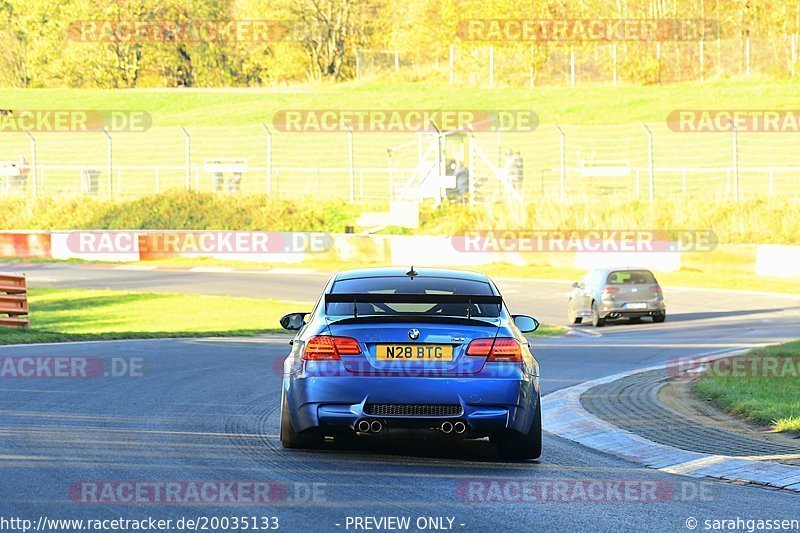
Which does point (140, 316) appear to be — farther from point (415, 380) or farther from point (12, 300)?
point (415, 380)

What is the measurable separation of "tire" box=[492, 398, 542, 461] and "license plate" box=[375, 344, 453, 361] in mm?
739

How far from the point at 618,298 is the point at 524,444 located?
58.8ft

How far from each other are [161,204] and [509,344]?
124ft

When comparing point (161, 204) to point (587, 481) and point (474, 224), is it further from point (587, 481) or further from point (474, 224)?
point (587, 481)

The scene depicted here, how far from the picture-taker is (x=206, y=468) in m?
8.63

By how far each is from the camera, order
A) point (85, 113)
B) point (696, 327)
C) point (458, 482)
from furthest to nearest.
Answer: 1. point (85, 113)
2. point (696, 327)
3. point (458, 482)

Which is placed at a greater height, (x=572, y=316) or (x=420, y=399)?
(x=420, y=399)

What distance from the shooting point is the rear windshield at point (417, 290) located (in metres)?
9.52

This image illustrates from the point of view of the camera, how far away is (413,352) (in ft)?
29.3

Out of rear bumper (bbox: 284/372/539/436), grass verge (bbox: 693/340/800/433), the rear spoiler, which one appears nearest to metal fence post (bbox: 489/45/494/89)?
grass verge (bbox: 693/340/800/433)

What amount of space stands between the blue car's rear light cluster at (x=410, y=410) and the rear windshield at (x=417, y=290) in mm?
853

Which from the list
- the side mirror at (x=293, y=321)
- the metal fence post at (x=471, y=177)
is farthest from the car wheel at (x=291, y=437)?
the metal fence post at (x=471, y=177)

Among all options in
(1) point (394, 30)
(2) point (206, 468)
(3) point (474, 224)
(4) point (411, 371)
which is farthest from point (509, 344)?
(1) point (394, 30)

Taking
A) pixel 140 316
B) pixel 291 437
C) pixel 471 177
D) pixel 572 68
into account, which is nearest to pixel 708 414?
pixel 291 437
